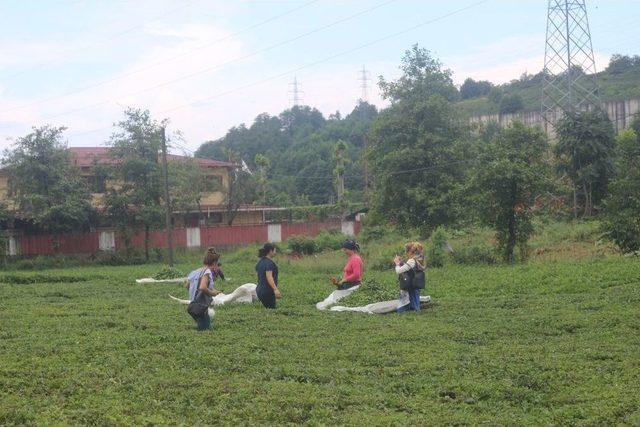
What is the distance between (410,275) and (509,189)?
11.9 metres

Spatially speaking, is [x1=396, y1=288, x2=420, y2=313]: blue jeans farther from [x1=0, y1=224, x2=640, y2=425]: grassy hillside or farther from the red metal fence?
the red metal fence

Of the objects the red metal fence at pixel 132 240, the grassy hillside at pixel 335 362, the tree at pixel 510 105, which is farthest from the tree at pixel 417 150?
the tree at pixel 510 105

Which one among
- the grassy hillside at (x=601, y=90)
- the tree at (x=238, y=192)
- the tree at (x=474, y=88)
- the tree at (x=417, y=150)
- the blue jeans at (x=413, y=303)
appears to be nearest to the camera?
the blue jeans at (x=413, y=303)

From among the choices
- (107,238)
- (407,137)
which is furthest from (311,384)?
(107,238)

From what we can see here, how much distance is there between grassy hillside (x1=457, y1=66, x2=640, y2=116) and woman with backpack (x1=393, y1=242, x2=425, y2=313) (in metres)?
60.5

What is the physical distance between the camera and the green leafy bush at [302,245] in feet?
138

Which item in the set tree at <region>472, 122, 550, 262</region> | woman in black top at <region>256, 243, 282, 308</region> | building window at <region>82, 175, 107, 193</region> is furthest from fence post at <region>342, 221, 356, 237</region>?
woman in black top at <region>256, 243, 282, 308</region>

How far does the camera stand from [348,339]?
11.7m

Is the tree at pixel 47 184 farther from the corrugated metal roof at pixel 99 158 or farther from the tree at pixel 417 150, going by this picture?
the tree at pixel 417 150

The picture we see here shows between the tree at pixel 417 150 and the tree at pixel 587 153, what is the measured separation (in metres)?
6.39

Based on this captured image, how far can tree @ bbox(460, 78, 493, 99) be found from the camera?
382 feet

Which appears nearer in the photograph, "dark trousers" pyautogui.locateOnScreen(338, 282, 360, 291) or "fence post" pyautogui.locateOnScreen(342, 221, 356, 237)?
"dark trousers" pyautogui.locateOnScreen(338, 282, 360, 291)

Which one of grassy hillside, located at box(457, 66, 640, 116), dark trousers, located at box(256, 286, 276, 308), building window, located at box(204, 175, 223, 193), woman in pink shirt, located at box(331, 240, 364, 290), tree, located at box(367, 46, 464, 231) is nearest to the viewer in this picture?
dark trousers, located at box(256, 286, 276, 308)

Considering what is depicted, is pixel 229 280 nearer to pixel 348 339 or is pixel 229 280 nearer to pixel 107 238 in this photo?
pixel 348 339
